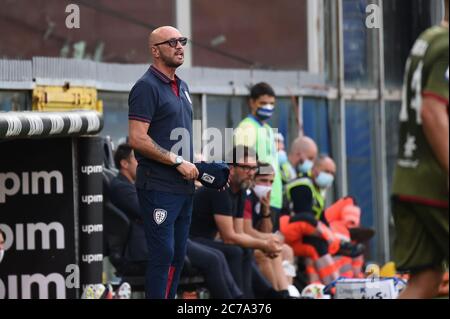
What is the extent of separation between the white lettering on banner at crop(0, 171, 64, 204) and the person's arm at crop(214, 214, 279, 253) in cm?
173

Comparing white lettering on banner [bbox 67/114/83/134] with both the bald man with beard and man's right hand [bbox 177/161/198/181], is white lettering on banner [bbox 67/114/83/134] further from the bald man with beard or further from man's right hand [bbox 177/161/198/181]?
man's right hand [bbox 177/161/198/181]

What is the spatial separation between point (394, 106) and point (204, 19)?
340cm

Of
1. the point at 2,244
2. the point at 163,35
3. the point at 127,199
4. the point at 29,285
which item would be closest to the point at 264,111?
the point at 127,199

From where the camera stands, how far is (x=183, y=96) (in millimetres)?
9727

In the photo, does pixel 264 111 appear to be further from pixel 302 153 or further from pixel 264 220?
pixel 302 153

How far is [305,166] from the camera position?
49.6 feet

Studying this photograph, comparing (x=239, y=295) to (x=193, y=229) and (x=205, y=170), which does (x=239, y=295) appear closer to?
(x=193, y=229)

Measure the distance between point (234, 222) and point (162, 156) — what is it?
3.40m

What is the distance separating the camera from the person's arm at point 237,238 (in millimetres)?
12320

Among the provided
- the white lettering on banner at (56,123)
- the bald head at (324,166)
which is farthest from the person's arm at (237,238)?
the bald head at (324,166)

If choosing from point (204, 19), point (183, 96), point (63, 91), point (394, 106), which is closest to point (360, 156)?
point (394, 106)

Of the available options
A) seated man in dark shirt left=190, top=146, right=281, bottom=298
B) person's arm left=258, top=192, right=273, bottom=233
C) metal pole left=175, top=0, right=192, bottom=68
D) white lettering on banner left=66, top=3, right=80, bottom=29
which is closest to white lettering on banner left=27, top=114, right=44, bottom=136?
seated man in dark shirt left=190, top=146, right=281, bottom=298

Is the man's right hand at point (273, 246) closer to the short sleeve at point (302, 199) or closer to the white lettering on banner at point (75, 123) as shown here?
the short sleeve at point (302, 199)

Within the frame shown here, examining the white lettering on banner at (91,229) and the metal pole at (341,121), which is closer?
the white lettering on banner at (91,229)
